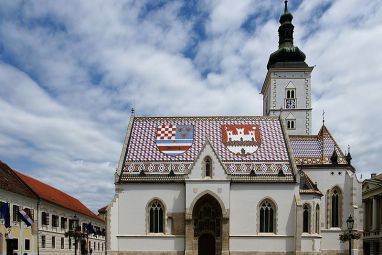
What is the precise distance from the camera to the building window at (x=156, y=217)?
124 feet

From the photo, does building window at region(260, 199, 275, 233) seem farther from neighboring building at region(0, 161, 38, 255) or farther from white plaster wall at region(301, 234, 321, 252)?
neighboring building at region(0, 161, 38, 255)

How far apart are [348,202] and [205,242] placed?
15.9 metres

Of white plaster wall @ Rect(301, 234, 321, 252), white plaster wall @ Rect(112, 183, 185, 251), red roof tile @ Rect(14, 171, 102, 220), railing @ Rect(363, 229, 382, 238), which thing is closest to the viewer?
white plaster wall @ Rect(301, 234, 321, 252)

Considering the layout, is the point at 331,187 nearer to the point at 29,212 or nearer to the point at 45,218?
the point at 29,212

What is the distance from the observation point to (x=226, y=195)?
3688 cm

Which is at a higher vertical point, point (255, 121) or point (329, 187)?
point (255, 121)

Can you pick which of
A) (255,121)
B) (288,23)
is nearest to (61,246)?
(255,121)

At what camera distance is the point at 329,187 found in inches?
1665

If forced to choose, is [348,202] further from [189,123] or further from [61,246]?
[61,246]

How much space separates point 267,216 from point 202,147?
8959 millimetres

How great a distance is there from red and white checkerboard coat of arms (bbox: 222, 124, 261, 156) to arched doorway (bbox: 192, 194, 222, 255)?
20.6 feet

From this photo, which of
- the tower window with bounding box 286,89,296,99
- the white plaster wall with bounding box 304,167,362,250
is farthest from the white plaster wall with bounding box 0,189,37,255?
the tower window with bounding box 286,89,296,99

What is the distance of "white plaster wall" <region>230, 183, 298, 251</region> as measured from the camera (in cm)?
3691

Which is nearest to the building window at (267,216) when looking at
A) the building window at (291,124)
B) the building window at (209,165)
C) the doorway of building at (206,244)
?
the doorway of building at (206,244)
